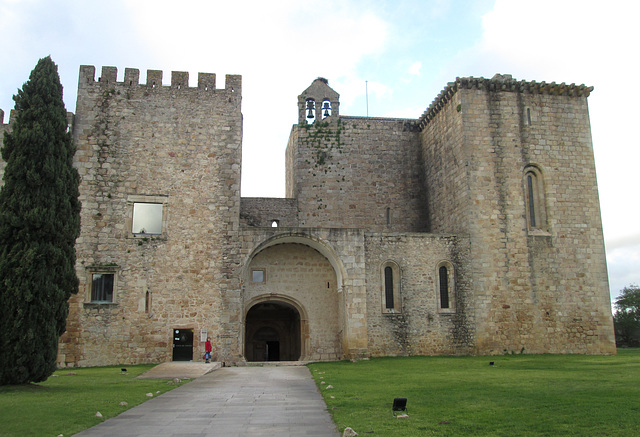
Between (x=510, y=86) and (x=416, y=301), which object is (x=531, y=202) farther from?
(x=416, y=301)

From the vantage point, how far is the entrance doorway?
91.9ft

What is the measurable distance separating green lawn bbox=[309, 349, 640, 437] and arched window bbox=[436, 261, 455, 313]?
5242mm

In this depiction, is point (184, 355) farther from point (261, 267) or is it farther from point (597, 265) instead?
point (597, 265)

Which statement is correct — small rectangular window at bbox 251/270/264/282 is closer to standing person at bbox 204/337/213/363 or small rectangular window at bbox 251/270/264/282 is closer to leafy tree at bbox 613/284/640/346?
standing person at bbox 204/337/213/363

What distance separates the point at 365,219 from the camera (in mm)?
28297

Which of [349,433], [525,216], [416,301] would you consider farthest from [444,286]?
[349,433]

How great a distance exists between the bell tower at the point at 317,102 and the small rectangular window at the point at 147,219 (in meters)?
10.4

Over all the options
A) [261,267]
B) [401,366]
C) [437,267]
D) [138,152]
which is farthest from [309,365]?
[138,152]

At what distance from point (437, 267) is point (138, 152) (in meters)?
13.3

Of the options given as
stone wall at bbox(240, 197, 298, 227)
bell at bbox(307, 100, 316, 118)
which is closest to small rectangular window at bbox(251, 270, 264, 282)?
stone wall at bbox(240, 197, 298, 227)

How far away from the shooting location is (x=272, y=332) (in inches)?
1209

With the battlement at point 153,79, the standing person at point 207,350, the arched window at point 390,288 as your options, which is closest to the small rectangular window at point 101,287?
the standing person at point 207,350

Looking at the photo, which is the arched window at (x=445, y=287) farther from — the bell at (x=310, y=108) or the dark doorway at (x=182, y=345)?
the bell at (x=310, y=108)

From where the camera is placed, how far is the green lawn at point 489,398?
26.3ft
